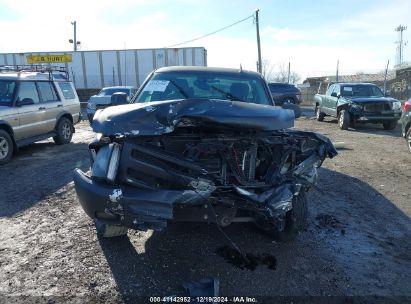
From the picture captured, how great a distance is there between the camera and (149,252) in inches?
147

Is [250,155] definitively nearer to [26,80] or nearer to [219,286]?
[219,286]

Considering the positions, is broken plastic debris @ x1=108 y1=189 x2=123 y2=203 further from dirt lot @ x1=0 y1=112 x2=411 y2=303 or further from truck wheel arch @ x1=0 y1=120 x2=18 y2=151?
truck wheel arch @ x1=0 y1=120 x2=18 y2=151

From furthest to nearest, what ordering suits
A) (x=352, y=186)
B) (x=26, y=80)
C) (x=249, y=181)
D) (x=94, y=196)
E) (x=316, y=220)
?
1. (x=26, y=80)
2. (x=352, y=186)
3. (x=316, y=220)
4. (x=249, y=181)
5. (x=94, y=196)

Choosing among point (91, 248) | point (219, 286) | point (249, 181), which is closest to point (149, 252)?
point (91, 248)

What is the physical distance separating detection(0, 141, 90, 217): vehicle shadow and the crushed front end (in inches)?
93.9

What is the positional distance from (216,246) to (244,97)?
1.95 metres

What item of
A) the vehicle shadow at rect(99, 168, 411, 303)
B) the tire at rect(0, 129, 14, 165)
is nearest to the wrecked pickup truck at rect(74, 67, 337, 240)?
the vehicle shadow at rect(99, 168, 411, 303)

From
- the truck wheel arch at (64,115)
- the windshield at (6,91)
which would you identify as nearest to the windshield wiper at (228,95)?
the windshield at (6,91)

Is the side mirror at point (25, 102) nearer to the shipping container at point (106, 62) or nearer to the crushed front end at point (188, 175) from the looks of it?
the crushed front end at point (188, 175)

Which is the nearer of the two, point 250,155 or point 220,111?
point 220,111

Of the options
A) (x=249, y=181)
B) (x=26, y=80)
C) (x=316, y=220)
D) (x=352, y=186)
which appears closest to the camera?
(x=249, y=181)

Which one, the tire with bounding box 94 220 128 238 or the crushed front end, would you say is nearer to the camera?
the crushed front end

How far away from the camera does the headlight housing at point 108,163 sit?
3139 mm

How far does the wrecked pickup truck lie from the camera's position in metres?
3.11
